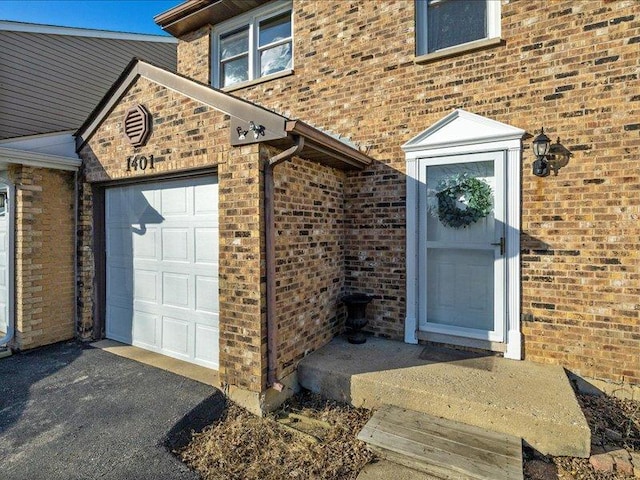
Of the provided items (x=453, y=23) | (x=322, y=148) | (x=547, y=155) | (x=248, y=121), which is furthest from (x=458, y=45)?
(x=248, y=121)

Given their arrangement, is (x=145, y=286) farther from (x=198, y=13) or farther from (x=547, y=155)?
(x=547, y=155)

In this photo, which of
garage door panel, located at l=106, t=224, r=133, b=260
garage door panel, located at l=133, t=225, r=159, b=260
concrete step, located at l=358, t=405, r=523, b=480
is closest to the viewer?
concrete step, located at l=358, t=405, r=523, b=480

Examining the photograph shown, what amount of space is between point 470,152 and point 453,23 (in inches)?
68.1

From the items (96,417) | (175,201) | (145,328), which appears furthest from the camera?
(145,328)

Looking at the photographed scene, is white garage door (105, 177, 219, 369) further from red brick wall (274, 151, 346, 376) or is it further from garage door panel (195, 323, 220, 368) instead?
red brick wall (274, 151, 346, 376)

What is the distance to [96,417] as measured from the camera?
3.26m

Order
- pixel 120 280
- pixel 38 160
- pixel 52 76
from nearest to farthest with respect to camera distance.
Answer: pixel 38 160, pixel 120 280, pixel 52 76

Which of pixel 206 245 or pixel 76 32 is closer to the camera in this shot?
pixel 206 245

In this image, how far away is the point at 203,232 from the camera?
4.21m

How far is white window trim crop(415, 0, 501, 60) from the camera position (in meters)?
4.14

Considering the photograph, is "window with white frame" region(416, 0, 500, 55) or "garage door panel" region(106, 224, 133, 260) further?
"garage door panel" region(106, 224, 133, 260)

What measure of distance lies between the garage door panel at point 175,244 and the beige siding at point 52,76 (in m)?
5.71

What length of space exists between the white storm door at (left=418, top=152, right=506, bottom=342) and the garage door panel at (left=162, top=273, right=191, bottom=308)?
3.04 metres

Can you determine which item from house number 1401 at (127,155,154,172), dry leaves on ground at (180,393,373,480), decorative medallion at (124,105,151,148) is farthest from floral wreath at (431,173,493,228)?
decorative medallion at (124,105,151,148)
